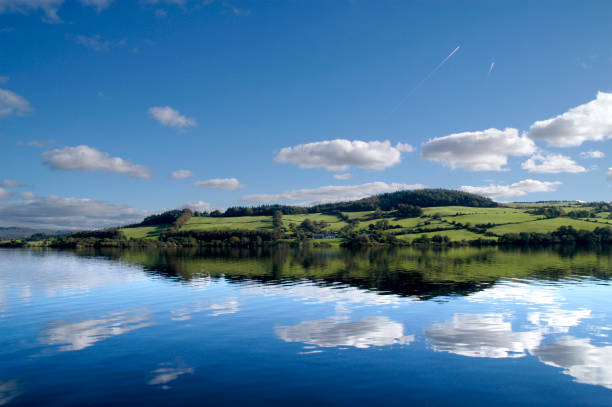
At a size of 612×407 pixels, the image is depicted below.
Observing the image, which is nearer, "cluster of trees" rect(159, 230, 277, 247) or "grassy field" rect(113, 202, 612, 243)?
"grassy field" rect(113, 202, 612, 243)

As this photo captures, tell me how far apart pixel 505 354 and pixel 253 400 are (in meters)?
13.5

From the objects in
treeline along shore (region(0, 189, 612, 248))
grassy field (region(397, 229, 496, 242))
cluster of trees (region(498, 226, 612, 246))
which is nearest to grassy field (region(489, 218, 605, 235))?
treeline along shore (region(0, 189, 612, 248))

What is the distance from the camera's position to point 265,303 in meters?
Answer: 32.2

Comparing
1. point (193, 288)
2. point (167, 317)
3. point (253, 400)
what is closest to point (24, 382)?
point (253, 400)

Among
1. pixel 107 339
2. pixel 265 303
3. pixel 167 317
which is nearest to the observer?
pixel 107 339

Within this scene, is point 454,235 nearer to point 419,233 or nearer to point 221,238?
point 419,233

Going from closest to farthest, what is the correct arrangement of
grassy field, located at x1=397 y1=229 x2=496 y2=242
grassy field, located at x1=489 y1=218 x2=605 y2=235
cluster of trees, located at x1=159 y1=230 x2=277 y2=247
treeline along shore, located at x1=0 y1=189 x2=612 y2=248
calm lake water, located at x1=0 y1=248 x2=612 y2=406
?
calm lake water, located at x1=0 y1=248 x2=612 y2=406 < treeline along shore, located at x1=0 y1=189 x2=612 y2=248 < grassy field, located at x1=397 y1=229 x2=496 y2=242 < grassy field, located at x1=489 y1=218 x2=605 y2=235 < cluster of trees, located at x1=159 y1=230 x2=277 y2=247

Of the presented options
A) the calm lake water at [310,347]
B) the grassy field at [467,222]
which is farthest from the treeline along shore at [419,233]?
the calm lake water at [310,347]

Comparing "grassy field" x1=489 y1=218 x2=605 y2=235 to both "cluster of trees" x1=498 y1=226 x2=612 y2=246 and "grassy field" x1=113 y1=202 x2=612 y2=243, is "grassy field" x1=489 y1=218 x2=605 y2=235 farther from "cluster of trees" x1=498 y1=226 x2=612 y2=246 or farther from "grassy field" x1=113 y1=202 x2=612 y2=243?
"cluster of trees" x1=498 y1=226 x2=612 y2=246

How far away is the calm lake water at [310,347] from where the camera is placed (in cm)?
1391

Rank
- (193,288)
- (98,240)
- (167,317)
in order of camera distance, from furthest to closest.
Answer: (98,240) → (193,288) → (167,317)

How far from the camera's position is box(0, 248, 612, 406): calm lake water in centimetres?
1391

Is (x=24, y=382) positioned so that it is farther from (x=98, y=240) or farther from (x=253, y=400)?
(x=98, y=240)

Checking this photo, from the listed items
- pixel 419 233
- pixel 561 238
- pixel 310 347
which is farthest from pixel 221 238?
pixel 310 347
